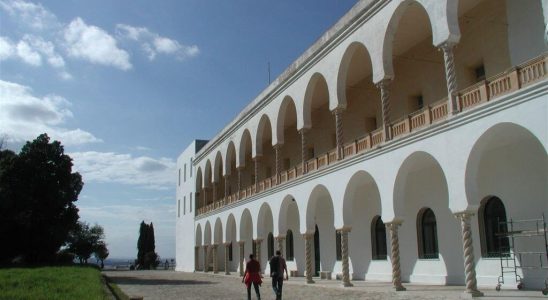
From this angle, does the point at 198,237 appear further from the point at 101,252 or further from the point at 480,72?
the point at 480,72

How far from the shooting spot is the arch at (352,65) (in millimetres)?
19438

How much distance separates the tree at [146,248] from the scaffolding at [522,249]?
48.7m

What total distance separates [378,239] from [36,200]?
2023cm

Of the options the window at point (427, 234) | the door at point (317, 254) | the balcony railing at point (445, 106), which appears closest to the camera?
the balcony railing at point (445, 106)

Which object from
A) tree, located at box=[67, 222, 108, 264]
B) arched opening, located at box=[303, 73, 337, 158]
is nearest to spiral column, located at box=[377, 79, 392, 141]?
arched opening, located at box=[303, 73, 337, 158]

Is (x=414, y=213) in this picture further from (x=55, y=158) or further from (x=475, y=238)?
(x=55, y=158)

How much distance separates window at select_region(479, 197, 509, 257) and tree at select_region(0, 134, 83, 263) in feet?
79.5

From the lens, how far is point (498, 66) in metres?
16.1

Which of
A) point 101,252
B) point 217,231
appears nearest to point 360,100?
point 217,231

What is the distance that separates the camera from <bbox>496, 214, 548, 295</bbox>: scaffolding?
13797mm

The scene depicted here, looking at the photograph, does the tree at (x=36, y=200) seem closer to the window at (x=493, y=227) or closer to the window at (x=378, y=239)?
the window at (x=378, y=239)

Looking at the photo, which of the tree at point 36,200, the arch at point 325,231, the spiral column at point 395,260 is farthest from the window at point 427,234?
the tree at point 36,200

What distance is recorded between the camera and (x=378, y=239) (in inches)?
846

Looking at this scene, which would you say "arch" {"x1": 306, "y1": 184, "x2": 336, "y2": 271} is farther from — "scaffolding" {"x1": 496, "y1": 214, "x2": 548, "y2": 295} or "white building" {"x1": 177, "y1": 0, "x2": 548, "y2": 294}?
"scaffolding" {"x1": 496, "y1": 214, "x2": 548, "y2": 295}
